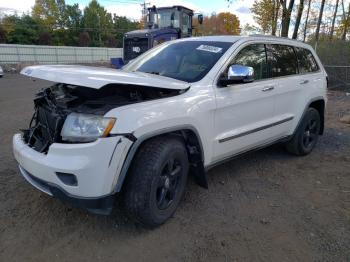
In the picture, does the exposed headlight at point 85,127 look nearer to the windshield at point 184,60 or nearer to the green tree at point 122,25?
the windshield at point 184,60

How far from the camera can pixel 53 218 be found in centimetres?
330

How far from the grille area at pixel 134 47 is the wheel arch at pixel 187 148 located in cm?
1182

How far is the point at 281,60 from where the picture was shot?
15.3 ft

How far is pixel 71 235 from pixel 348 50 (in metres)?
15.8

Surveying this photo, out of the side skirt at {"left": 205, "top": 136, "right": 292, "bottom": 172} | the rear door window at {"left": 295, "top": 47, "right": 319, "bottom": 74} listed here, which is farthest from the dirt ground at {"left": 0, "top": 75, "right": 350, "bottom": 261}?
the rear door window at {"left": 295, "top": 47, "right": 319, "bottom": 74}

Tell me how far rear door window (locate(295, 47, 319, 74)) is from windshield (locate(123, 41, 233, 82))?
1.72 meters

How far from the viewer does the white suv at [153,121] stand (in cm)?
268

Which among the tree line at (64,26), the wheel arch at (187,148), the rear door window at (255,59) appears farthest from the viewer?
the tree line at (64,26)

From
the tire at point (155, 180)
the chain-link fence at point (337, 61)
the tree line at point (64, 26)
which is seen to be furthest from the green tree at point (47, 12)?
the tire at point (155, 180)

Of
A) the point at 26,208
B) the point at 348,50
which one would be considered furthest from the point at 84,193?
the point at 348,50

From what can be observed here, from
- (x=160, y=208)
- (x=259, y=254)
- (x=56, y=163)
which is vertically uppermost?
(x=56, y=163)

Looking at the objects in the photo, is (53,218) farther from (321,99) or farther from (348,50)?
(348,50)

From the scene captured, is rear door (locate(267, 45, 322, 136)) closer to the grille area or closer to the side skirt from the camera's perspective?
the side skirt

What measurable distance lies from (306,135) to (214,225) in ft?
9.33
